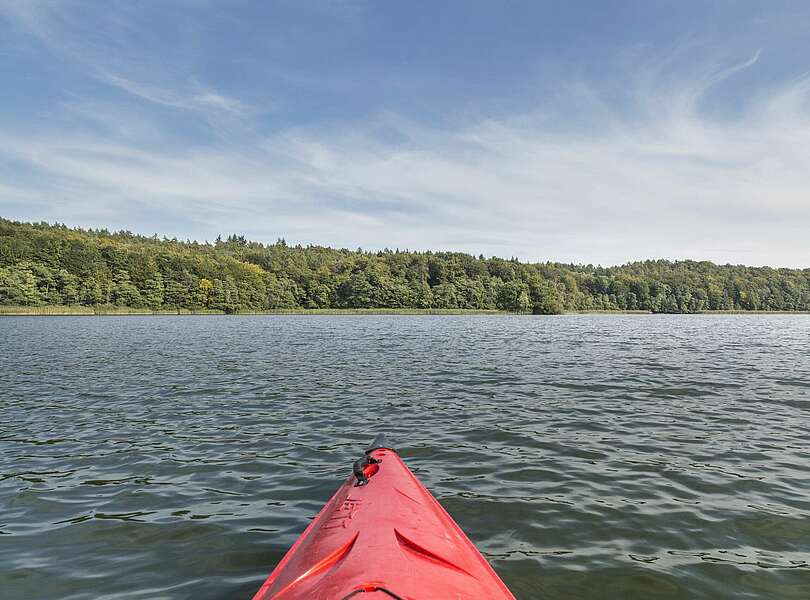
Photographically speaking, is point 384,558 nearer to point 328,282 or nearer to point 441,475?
point 441,475

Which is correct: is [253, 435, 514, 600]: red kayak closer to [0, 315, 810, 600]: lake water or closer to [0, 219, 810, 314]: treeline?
[0, 315, 810, 600]: lake water

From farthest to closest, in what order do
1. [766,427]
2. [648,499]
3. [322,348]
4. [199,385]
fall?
[322,348], [199,385], [766,427], [648,499]

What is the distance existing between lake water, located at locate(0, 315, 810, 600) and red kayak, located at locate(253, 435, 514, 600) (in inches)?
47.6

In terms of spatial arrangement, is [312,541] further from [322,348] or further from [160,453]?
[322,348]

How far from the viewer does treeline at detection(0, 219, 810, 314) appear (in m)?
109

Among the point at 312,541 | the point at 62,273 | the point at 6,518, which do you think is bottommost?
the point at 6,518

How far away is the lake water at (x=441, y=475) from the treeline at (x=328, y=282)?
346 feet

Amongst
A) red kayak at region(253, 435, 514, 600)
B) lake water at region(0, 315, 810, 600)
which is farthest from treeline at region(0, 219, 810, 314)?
red kayak at region(253, 435, 514, 600)

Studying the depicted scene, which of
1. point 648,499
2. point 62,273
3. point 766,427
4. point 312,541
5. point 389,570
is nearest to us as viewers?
point 389,570

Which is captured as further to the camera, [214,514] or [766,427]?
[766,427]

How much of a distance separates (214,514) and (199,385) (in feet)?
39.8

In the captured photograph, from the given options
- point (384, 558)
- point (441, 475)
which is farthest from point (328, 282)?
point (384, 558)

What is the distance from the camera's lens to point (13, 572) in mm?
5613

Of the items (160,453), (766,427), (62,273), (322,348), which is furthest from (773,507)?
(62,273)
